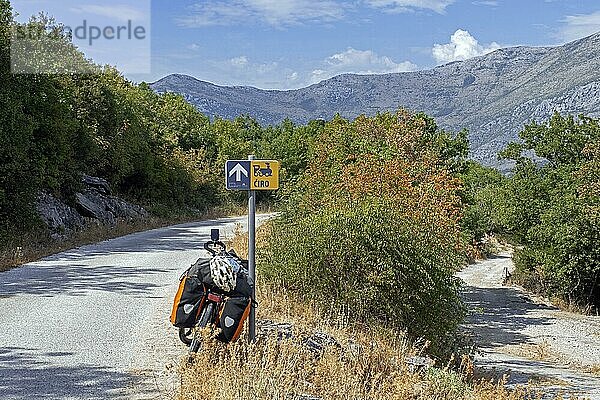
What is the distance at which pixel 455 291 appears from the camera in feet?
47.2

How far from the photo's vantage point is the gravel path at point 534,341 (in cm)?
1730

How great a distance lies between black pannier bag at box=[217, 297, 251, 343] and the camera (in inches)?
291

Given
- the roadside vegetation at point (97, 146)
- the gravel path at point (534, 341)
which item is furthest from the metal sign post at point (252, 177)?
the roadside vegetation at point (97, 146)

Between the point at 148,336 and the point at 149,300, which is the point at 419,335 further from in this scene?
the point at 148,336

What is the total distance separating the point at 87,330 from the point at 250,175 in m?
3.57

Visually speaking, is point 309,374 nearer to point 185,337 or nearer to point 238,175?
point 185,337

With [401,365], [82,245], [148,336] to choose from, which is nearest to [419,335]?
[401,365]

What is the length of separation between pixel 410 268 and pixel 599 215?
20408 mm

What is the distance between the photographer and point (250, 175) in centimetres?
785

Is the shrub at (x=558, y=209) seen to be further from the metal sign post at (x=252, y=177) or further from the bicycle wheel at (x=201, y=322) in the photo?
the bicycle wheel at (x=201, y=322)

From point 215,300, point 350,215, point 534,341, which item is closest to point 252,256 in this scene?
point 215,300

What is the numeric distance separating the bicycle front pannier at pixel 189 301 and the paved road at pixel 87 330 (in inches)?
25.0

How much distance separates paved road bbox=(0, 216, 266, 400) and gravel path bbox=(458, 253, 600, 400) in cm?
732

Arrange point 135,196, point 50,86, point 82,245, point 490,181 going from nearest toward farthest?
point 82,245 → point 50,86 → point 135,196 → point 490,181
